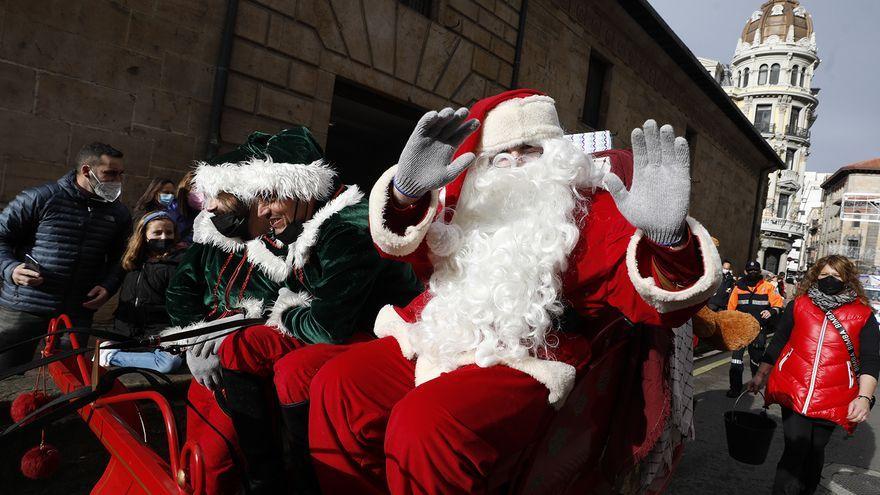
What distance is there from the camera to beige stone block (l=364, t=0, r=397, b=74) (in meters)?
7.07

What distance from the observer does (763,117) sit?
58656 millimetres

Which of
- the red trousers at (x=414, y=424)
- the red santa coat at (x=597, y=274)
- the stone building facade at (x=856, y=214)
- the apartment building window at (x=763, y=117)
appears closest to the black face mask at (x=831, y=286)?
the red santa coat at (x=597, y=274)

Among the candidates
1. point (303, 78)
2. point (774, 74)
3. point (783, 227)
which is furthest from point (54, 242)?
point (774, 74)

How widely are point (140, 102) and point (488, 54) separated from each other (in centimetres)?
540

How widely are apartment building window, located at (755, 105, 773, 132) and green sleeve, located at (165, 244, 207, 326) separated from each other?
217 ft

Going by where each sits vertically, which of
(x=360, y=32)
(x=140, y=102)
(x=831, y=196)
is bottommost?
(x=140, y=102)

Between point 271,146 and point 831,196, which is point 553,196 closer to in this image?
point 271,146

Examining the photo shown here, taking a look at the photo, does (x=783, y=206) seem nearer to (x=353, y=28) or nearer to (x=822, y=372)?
(x=353, y=28)

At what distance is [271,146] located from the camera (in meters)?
2.54

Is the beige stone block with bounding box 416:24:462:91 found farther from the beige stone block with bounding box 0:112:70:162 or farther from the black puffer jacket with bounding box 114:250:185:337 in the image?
the black puffer jacket with bounding box 114:250:185:337

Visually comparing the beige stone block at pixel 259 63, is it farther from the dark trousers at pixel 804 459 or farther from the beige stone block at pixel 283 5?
the dark trousers at pixel 804 459

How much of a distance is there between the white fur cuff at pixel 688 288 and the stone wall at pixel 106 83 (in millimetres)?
5113

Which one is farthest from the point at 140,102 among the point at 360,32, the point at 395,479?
the point at 395,479

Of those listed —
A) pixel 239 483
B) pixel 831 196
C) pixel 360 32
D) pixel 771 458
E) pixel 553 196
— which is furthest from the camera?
pixel 831 196
